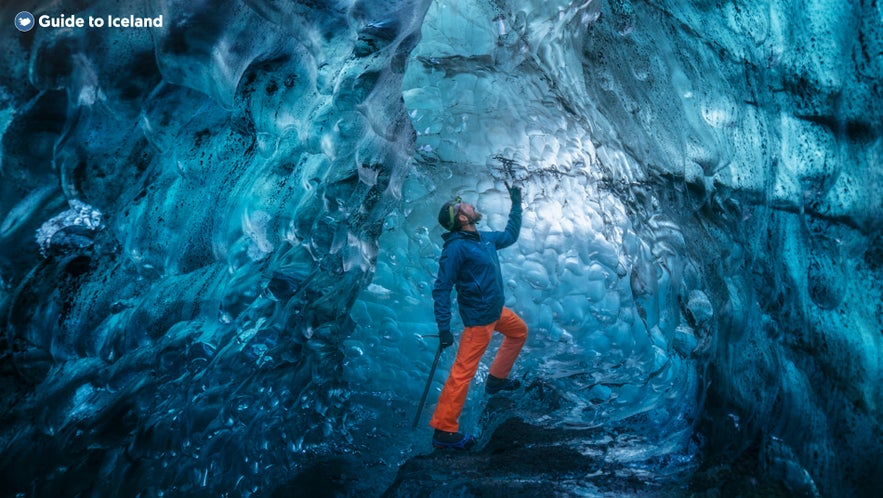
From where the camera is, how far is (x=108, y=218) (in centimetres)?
327

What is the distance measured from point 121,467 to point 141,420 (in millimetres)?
234

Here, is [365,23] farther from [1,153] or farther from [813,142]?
[813,142]

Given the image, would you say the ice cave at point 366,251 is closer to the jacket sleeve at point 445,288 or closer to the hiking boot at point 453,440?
the hiking boot at point 453,440

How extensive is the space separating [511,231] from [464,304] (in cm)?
80

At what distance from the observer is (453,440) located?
4.62m

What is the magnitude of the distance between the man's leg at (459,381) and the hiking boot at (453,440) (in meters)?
0.04

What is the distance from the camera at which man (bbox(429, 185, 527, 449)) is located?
15.4 ft

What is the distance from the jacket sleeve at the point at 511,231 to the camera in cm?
547

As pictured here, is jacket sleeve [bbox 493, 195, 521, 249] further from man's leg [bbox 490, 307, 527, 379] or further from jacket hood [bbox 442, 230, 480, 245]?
man's leg [bbox 490, 307, 527, 379]
